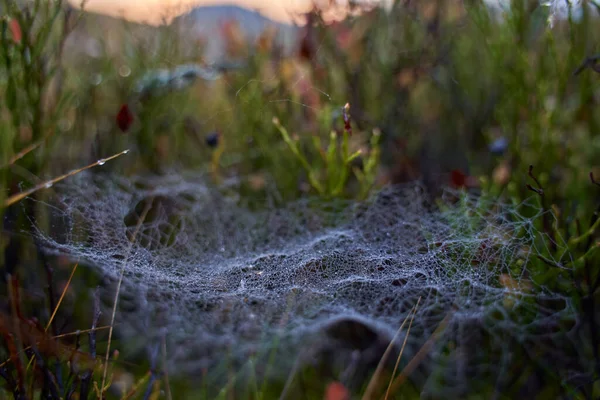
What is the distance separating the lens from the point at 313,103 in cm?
253

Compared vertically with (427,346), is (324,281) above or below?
above

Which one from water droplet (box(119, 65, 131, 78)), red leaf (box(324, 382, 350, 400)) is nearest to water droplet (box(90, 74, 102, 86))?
water droplet (box(119, 65, 131, 78))

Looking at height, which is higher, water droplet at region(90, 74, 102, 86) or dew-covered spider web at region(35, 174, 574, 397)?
water droplet at region(90, 74, 102, 86)

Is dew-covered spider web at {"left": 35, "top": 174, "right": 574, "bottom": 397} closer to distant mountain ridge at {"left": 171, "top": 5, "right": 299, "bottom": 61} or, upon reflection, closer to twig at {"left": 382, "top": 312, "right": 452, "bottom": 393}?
twig at {"left": 382, "top": 312, "right": 452, "bottom": 393}

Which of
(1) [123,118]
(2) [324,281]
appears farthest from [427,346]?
(1) [123,118]

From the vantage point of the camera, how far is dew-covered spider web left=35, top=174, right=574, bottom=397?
4.78 ft

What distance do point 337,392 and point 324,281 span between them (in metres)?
0.51

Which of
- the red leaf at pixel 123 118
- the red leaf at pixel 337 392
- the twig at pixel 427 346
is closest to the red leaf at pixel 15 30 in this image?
the red leaf at pixel 123 118

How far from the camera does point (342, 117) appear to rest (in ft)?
5.67

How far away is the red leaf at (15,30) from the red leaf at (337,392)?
6.00 ft

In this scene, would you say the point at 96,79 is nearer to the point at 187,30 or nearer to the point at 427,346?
the point at 187,30

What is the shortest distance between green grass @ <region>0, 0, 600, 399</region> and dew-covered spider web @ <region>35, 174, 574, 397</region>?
12 centimetres

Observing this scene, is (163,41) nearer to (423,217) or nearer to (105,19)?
(105,19)

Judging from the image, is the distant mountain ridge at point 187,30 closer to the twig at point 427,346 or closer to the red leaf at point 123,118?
the red leaf at point 123,118
